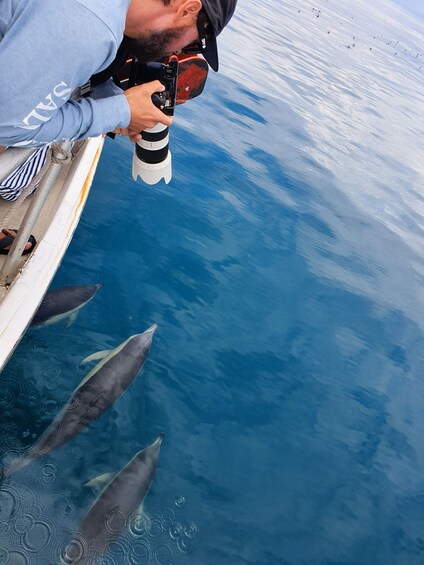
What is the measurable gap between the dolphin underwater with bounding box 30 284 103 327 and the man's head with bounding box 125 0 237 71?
2.72 m

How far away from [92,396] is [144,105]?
249 centimetres

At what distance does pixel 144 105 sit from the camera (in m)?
2.65

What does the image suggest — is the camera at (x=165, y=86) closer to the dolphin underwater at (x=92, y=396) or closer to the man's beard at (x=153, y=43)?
the man's beard at (x=153, y=43)

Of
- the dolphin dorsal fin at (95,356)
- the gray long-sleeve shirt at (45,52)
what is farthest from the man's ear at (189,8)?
the dolphin dorsal fin at (95,356)

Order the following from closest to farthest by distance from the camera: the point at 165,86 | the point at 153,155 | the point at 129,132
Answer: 1. the point at 165,86
2. the point at 129,132
3. the point at 153,155

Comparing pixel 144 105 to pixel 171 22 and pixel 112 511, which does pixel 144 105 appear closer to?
pixel 171 22

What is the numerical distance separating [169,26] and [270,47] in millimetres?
20720

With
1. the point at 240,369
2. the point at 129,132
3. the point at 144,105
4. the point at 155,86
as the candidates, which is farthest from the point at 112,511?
Result: the point at 155,86

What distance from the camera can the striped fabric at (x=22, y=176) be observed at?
10.8 feet

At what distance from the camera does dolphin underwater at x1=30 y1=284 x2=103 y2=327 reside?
4.44 meters

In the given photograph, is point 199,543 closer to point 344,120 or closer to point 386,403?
point 386,403

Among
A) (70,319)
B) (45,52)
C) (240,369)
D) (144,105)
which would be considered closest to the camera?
(45,52)

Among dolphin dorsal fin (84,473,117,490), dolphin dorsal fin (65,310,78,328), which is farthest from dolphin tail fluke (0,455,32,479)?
dolphin dorsal fin (65,310,78,328)

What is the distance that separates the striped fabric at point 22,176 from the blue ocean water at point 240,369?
59.0 inches
